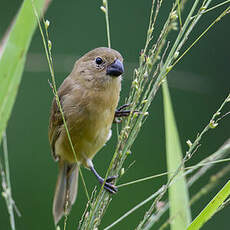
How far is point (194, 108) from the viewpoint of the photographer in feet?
19.3

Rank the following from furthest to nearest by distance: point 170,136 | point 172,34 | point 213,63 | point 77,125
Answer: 1. point 213,63
2. point 172,34
3. point 77,125
4. point 170,136

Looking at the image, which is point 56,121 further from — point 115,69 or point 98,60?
point 115,69

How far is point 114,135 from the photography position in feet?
17.9

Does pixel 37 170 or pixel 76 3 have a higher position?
pixel 76 3

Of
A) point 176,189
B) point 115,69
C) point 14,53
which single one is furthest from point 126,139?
point 115,69

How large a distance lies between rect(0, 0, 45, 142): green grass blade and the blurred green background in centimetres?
378

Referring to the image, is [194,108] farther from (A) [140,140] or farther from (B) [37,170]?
(B) [37,170]

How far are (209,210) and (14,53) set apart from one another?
33.2 inches

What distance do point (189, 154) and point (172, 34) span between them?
4.20 meters

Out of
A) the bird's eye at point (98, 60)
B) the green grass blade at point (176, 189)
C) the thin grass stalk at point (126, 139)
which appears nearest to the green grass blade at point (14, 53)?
the thin grass stalk at point (126, 139)

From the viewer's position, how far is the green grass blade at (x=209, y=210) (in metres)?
1.42

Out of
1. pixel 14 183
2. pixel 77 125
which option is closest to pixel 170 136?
pixel 77 125

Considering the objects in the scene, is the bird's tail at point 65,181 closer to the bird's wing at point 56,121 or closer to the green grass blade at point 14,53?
the bird's wing at point 56,121

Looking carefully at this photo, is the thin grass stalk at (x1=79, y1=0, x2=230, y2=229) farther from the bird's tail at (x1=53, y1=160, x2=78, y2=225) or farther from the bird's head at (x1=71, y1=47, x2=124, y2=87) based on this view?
the bird's tail at (x1=53, y1=160, x2=78, y2=225)
